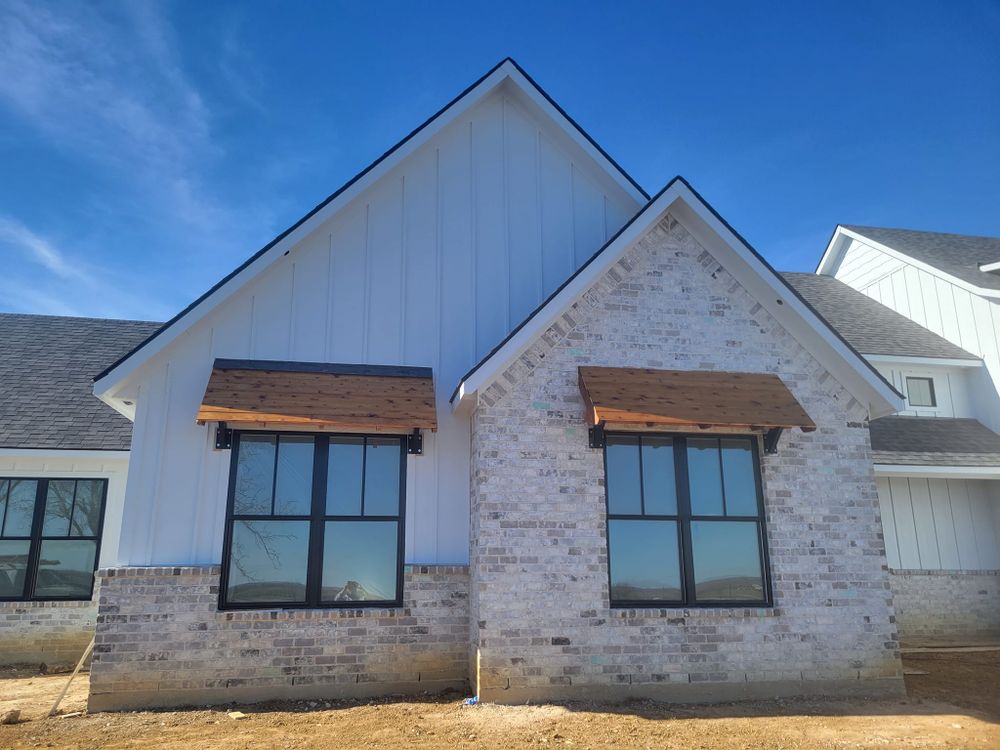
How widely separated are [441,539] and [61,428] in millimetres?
7337

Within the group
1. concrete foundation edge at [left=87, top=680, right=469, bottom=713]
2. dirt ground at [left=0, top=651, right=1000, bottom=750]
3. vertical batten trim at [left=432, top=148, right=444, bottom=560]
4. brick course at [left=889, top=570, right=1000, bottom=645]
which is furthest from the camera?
brick course at [left=889, top=570, right=1000, bottom=645]

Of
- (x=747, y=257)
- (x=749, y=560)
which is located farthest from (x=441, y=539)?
(x=747, y=257)

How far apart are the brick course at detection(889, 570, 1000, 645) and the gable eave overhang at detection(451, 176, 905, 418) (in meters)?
5.56

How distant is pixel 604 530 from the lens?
8.40 m

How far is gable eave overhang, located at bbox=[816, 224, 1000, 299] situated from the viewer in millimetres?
15294

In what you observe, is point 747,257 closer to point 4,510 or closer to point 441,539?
point 441,539

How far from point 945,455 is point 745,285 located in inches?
255

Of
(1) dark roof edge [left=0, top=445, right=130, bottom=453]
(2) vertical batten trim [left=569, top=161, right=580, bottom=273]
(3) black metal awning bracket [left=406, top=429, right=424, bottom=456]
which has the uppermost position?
(2) vertical batten trim [left=569, top=161, right=580, bottom=273]

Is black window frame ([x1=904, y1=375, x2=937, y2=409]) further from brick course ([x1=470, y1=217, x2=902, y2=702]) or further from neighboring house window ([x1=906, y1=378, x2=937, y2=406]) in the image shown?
brick course ([x1=470, y1=217, x2=902, y2=702])

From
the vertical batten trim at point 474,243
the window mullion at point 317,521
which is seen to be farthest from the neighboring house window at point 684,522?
the window mullion at point 317,521

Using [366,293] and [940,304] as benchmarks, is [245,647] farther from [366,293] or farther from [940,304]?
[940,304]

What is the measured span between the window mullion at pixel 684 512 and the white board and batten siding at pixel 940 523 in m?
6.61

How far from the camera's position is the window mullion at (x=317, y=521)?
8.66 m

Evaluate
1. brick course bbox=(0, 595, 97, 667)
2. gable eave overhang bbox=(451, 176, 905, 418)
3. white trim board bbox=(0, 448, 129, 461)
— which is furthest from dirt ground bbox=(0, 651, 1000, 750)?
white trim board bbox=(0, 448, 129, 461)
